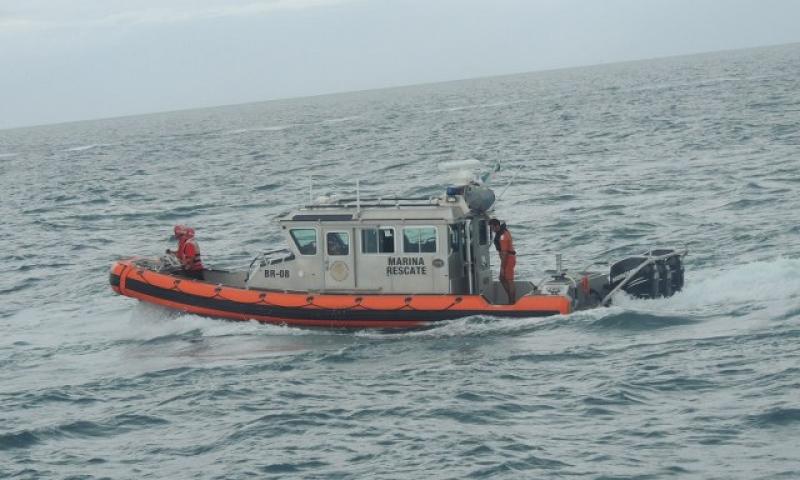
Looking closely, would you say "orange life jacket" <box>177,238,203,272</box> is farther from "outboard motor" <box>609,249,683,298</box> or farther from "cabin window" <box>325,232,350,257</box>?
"outboard motor" <box>609,249,683,298</box>

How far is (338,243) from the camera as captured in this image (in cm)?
2005

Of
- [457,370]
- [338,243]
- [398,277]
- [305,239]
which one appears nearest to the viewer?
[457,370]

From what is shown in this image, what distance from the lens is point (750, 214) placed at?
29109mm

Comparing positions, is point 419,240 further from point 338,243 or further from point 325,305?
point 325,305

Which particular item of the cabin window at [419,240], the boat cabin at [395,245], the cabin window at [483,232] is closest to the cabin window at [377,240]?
the boat cabin at [395,245]

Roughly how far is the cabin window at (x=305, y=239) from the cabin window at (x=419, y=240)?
1559 millimetres

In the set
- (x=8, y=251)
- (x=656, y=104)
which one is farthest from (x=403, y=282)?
(x=656, y=104)

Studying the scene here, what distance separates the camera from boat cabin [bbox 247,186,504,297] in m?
19.7

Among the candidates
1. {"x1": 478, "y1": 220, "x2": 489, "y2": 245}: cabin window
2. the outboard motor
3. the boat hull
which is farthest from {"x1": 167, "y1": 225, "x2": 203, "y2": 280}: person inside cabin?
the outboard motor

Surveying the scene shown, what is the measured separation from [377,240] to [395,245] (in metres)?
0.31

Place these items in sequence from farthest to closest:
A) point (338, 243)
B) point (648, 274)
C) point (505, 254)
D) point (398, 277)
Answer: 1. point (648, 274)
2. point (338, 243)
3. point (398, 277)
4. point (505, 254)

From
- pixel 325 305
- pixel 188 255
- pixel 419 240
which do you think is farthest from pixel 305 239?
pixel 188 255

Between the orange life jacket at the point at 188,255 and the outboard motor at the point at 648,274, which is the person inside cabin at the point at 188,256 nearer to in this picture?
the orange life jacket at the point at 188,255

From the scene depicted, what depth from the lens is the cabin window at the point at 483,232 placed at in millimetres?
20016
